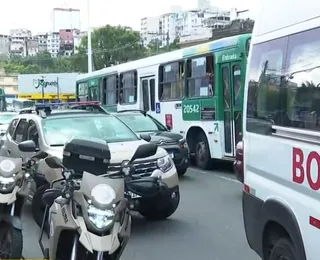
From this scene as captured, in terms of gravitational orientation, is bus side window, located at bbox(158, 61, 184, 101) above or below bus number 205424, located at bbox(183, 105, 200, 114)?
above

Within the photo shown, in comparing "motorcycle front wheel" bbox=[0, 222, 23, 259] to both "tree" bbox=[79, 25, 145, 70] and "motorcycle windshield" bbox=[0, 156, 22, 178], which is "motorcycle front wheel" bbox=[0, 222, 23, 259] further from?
"tree" bbox=[79, 25, 145, 70]

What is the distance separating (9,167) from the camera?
213 inches

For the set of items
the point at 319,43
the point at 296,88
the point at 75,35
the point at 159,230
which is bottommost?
the point at 159,230

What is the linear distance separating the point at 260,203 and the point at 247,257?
1.94 meters

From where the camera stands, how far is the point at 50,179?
566 cm

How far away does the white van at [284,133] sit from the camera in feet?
11.9

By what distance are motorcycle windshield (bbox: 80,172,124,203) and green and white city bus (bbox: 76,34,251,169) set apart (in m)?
8.48

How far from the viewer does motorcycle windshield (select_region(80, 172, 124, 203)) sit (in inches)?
157

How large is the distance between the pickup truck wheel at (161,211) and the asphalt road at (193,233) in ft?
0.33

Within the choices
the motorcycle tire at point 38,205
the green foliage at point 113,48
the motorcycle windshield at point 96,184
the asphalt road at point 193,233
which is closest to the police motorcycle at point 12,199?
the motorcycle tire at point 38,205

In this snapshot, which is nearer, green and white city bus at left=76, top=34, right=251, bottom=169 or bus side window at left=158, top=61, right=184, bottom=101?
green and white city bus at left=76, top=34, right=251, bottom=169

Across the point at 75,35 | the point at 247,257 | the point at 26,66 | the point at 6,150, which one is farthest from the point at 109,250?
the point at 75,35

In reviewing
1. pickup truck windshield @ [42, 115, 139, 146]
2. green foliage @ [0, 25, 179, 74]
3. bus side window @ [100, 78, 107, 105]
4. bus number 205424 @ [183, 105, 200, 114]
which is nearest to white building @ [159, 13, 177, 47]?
green foliage @ [0, 25, 179, 74]

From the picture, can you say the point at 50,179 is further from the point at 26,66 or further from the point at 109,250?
the point at 26,66
